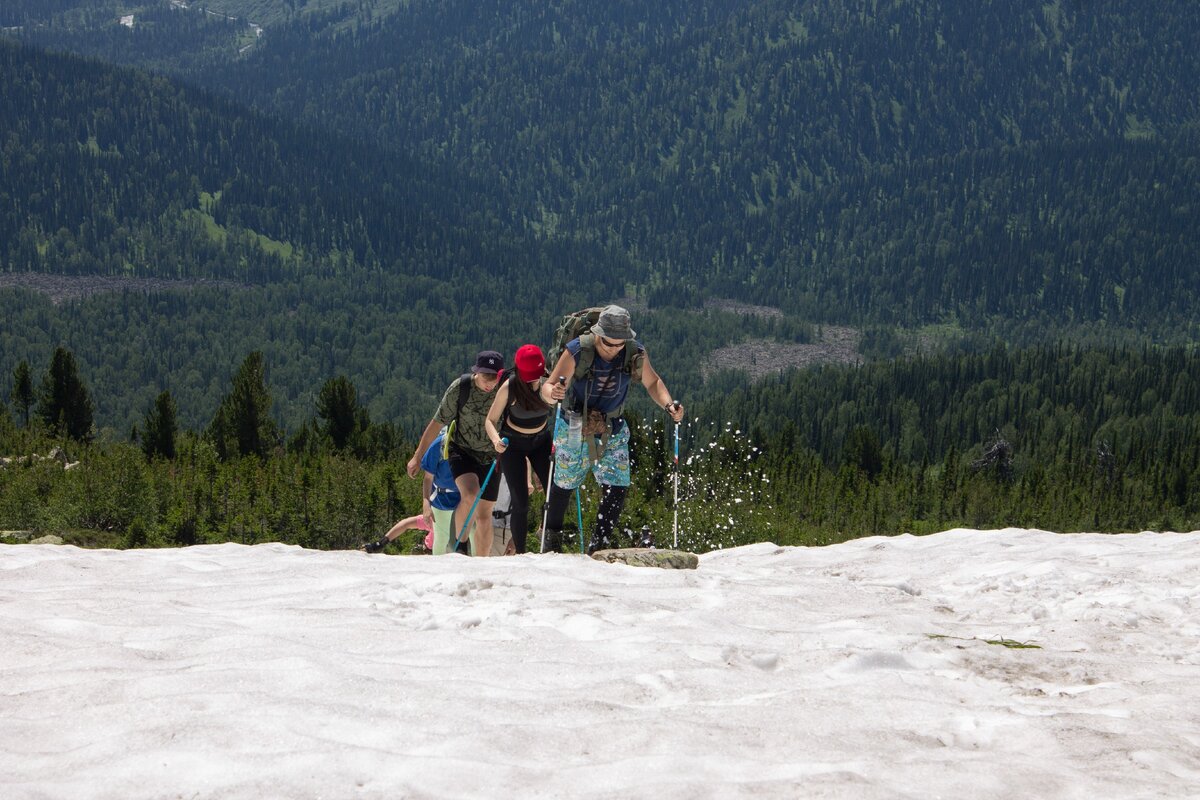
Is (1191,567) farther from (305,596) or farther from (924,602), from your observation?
(305,596)

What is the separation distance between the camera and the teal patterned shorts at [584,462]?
493 inches

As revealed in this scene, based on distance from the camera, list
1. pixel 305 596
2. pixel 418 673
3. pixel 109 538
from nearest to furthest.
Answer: pixel 418 673 < pixel 305 596 < pixel 109 538

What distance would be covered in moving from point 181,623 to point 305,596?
1234 millimetres

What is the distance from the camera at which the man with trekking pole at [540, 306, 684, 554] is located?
11.9 metres

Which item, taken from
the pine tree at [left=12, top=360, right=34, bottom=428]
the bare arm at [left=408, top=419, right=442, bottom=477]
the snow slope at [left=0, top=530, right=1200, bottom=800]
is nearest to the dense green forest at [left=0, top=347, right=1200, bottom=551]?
the pine tree at [left=12, top=360, right=34, bottom=428]

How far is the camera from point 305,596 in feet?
29.9

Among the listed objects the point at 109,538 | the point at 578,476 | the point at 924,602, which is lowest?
the point at 109,538

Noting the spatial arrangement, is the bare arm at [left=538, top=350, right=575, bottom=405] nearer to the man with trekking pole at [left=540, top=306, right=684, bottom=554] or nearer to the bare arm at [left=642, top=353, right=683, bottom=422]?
the man with trekking pole at [left=540, top=306, right=684, bottom=554]

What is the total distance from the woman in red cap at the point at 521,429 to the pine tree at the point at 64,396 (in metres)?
54.1

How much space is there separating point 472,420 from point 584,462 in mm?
1241

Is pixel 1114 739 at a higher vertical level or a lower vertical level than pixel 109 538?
higher

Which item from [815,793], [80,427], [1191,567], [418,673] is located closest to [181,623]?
[418,673]

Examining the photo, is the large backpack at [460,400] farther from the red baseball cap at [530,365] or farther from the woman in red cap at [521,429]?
the red baseball cap at [530,365]

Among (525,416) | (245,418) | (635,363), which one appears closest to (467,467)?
(525,416)
